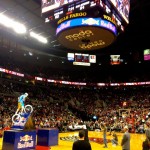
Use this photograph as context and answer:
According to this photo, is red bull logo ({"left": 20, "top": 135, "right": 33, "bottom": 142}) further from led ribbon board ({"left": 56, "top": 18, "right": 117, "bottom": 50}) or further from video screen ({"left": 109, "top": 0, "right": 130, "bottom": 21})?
video screen ({"left": 109, "top": 0, "right": 130, "bottom": 21})

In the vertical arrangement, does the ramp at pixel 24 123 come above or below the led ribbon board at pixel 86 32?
below

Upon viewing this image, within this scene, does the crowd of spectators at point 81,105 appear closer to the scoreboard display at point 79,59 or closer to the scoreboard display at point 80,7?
the scoreboard display at point 79,59

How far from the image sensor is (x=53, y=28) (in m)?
20.3

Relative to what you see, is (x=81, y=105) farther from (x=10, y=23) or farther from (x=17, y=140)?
(x=17, y=140)

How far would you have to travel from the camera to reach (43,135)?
13.5m

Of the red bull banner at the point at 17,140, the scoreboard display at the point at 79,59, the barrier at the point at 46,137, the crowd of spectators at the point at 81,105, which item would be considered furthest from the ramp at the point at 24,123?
the scoreboard display at the point at 79,59

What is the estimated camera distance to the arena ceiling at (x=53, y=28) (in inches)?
637

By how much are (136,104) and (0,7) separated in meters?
26.0

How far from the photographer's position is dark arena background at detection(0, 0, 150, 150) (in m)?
10.7

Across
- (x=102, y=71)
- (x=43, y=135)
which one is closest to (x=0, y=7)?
(x=43, y=135)

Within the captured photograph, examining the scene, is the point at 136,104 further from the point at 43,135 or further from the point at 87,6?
the point at 87,6

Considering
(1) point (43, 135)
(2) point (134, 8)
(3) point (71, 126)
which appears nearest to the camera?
(1) point (43, 135)

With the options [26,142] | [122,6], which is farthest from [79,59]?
[122,6]

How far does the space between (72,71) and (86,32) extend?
33.9 metres
